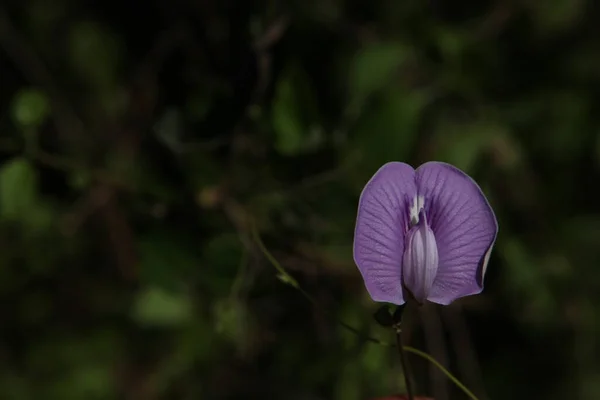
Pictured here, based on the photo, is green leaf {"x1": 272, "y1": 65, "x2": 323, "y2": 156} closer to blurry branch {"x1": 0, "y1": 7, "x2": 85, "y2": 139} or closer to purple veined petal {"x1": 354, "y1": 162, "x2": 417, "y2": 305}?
purple veined petal {"x1": 354, "y1": 162, "x2": 417, "y2": 305}

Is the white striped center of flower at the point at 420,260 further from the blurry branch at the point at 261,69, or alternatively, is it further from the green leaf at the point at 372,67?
the green leaf at the point at 372,67

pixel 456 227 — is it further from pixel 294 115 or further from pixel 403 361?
pixel 294 115

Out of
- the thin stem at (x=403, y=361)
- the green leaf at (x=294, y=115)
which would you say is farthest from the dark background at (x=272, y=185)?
the thin stem at (x=403, y=361)

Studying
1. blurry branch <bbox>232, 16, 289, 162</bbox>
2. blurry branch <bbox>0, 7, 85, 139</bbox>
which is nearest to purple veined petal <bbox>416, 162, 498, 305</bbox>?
blurry branch <bbox>232, 16, 289, 162</bbox>

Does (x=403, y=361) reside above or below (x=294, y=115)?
below

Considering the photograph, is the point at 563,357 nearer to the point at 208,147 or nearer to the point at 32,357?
the point at 208,147

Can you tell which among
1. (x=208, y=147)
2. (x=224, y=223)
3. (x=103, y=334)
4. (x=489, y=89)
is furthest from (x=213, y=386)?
(x=489, y=89)

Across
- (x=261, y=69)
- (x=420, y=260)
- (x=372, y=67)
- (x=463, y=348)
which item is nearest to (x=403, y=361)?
(x=420, y=260)
